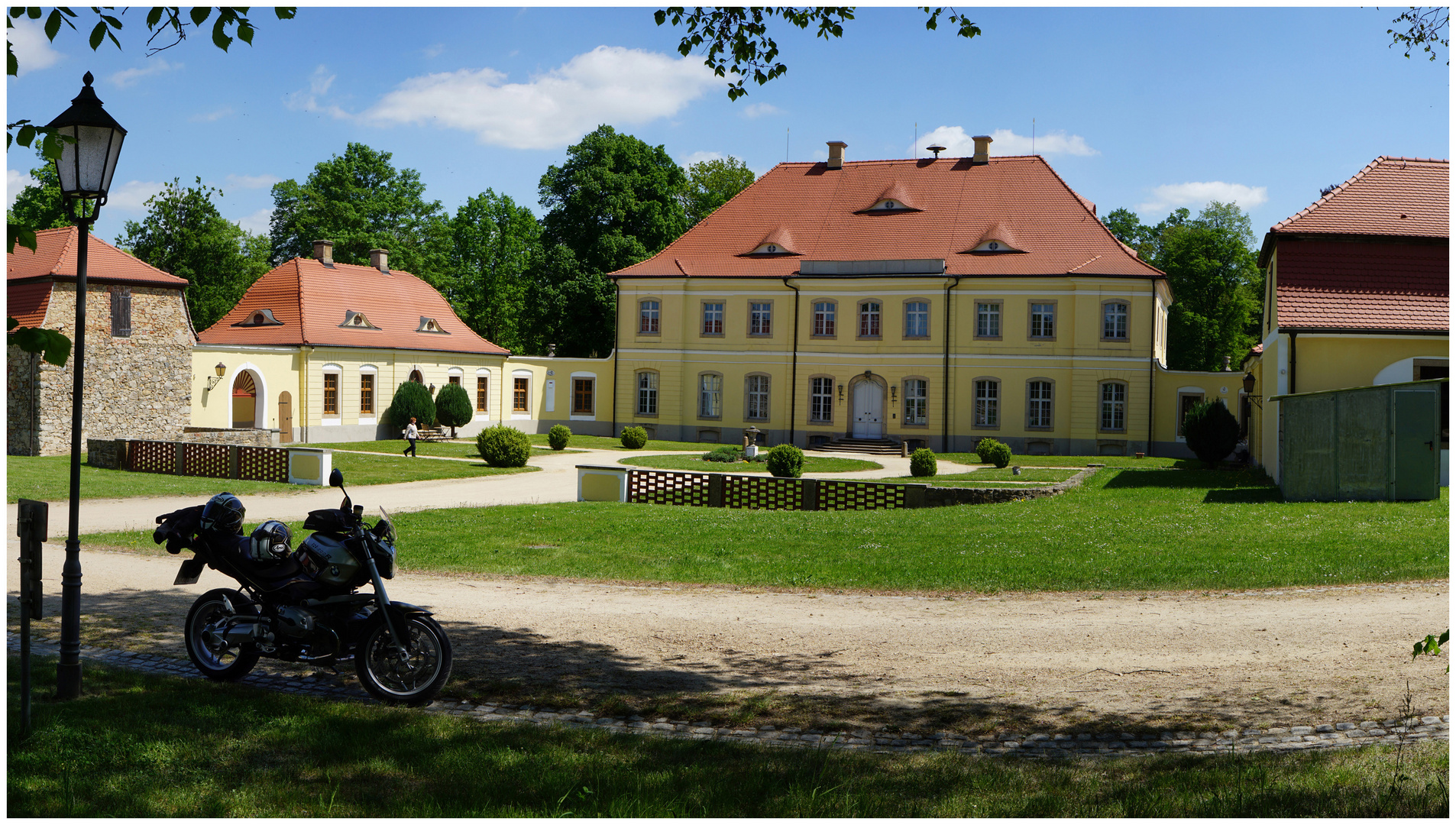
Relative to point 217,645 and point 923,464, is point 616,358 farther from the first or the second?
point 217,645

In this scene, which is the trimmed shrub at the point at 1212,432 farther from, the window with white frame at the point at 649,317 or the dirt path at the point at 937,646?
the window with white frame at the point at 649,317

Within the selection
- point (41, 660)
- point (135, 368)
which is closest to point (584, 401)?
point (135, 368)

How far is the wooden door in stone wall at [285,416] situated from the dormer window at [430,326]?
24.0ft

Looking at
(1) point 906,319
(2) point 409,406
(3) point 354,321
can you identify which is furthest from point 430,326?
(1) point 906,319

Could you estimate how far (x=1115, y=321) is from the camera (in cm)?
3641

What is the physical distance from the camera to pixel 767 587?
11.0 meters

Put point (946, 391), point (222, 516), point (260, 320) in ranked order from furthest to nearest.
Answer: point (260, 320) < point (946, 391) < point (222, 516)

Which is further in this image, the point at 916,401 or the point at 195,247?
the point at 195,247

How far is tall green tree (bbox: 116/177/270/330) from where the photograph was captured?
46.6 m

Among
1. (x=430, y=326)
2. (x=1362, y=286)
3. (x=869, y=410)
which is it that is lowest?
(x=869, y=410)

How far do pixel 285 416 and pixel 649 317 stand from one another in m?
13.2

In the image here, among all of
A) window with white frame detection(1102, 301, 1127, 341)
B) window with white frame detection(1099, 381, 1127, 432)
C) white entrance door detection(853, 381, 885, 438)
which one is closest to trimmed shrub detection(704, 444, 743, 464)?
white entrance door detection(853, 381, 885, 438)

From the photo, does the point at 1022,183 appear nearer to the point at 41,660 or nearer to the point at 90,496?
the point at 90,496

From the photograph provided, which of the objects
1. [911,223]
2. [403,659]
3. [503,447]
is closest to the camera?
[403,659]
